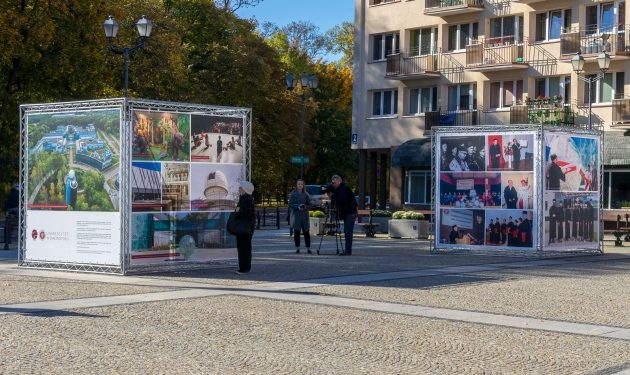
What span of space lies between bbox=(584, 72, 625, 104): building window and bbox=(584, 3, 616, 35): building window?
2.00 meters

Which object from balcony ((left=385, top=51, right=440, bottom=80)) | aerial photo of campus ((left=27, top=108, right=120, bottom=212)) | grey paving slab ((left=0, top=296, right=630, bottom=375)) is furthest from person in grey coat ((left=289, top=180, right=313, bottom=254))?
balcony ((left=385, top=51, right=440, bottom=80))

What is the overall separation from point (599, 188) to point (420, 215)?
30.9 feet

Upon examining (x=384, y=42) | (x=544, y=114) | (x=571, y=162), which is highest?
(x=384, y=42)

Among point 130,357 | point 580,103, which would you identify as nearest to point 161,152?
point 130,357

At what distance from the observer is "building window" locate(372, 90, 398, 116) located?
5666cm

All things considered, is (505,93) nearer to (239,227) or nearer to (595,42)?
(595,42)

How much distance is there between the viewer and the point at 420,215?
1492 inches

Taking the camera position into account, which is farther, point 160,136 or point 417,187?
point 417,187

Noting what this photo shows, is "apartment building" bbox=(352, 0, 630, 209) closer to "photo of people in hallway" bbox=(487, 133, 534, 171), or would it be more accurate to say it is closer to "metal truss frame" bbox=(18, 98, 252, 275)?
"photo of people in hallway" bbox=(487, 133, 534, 171)

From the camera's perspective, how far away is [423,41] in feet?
182

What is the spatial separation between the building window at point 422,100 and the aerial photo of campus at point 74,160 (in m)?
35.0

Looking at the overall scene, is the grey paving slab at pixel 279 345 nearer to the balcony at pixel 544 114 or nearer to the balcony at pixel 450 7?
the balcony at pixel 544 114

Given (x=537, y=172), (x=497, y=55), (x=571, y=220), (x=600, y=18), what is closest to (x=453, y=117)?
(x=497, y=55)

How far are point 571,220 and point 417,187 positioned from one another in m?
26.3
